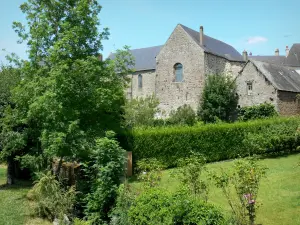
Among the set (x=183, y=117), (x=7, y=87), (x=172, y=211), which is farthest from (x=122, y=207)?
(x=183, y=117)

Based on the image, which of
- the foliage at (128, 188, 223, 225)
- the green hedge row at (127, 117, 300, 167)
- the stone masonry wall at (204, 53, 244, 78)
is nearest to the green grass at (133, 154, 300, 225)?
the foliage at (128, 188, 223, 225)

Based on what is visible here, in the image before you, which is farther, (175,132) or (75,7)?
(175,132)

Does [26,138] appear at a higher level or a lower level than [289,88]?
lower

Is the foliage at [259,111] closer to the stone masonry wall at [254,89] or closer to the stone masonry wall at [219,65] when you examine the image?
the stone masonry wall at [254,89]

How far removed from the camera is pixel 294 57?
4678 centimetres

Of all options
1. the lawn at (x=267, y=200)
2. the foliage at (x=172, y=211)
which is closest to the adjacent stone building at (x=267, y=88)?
the lawn at (x=267, y=200)

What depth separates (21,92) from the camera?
11.8 m

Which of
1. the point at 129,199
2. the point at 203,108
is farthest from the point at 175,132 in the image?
the point at 203,108

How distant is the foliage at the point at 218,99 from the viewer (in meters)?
28.2

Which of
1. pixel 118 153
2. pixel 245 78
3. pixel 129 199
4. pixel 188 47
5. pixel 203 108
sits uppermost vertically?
pixel 188 47

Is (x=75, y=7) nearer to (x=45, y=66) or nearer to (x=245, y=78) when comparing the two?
(x=45, y=66)

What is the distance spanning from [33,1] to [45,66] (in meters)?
2.82

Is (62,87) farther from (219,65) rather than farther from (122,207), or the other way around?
(219,65)

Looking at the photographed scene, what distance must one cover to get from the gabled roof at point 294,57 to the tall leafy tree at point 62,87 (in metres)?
41.2
